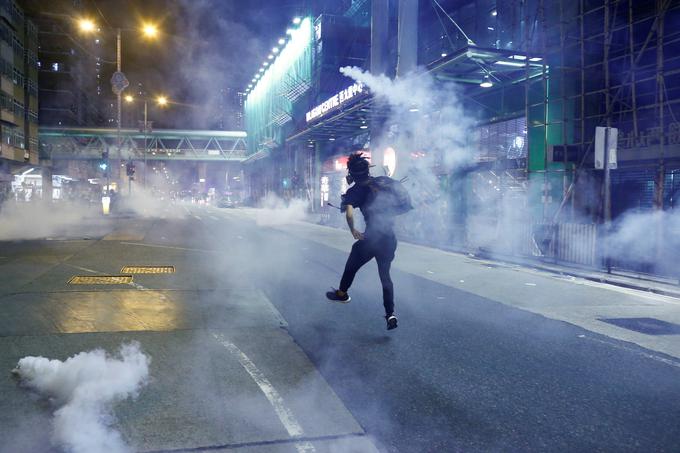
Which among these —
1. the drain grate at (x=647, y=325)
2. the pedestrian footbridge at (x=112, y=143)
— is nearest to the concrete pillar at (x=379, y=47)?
the drain grate at (x=647, y=325)

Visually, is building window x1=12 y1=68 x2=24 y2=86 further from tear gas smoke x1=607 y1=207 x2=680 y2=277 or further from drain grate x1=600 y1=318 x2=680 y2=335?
drain grate x1=600 y1=318 x2=680 y2=335

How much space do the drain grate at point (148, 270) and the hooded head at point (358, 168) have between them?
5306mm

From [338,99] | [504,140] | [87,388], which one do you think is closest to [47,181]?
[338,99]

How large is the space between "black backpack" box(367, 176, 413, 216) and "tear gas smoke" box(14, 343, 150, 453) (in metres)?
2.63

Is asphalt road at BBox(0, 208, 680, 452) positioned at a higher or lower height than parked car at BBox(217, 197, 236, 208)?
lower

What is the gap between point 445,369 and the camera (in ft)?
14.5

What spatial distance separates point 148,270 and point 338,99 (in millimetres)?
15837

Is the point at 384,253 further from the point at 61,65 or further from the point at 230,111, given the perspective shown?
the point at 61,65

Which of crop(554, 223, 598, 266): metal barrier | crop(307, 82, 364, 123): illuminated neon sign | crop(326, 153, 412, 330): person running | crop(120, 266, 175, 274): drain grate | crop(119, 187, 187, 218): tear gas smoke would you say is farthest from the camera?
crop(119, 187, 187, 218): tear gas smoke

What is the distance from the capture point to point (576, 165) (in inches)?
562

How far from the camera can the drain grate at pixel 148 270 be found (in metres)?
9.60

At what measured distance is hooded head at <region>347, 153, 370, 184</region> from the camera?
18.3 ft

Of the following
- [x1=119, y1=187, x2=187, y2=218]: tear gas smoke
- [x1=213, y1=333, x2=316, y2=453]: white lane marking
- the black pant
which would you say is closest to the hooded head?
the black pant

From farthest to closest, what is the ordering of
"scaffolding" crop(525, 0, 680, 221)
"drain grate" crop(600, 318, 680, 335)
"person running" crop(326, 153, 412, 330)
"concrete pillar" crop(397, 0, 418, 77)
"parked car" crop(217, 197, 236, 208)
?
"parked car" crop(217, 197, 236, 208)
"concrete pillar" crop(397, 0, 418, 77)
"scaffolding" crop(525, 0, 680, 221)
"drain grate" crop(600, 318, 680, 335)
"person running" crop(326, 153, 412, 330)
